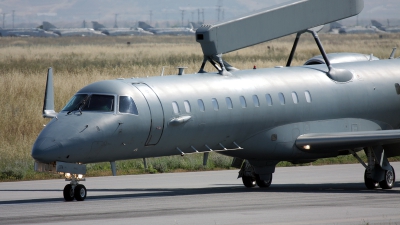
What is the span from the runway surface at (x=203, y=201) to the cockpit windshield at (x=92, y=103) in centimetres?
214

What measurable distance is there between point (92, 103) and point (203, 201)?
3419mm

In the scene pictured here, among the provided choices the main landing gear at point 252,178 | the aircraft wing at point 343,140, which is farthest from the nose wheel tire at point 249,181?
the aircraft wing at point 343,140

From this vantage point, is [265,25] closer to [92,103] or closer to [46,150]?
[92,103]

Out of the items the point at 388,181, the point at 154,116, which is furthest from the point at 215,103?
the point at 388,181

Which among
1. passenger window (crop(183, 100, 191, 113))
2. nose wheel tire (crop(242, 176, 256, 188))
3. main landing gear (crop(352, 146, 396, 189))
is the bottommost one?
nose wheel tire (crop(242, 176, 256, 188))

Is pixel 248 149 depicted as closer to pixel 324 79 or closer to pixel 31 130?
pixel 324 79

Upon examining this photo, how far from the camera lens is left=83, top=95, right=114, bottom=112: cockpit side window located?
1967 centimetres

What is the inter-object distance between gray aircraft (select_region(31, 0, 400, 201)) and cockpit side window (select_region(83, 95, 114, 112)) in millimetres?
23

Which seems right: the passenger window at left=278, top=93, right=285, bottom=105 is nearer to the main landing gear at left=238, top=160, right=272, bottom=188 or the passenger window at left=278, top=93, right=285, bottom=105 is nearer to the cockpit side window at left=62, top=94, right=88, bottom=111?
the main landing gear at left=238, top=160, right=272, bottom=188

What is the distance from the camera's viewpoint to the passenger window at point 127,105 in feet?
65.0

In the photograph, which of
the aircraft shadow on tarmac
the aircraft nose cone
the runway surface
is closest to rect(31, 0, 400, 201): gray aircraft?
the aircraft nose cone

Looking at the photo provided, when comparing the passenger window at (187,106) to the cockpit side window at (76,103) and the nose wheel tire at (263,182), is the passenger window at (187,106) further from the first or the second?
the nose wheel tire at (263,182)

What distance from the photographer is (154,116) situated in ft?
66.1

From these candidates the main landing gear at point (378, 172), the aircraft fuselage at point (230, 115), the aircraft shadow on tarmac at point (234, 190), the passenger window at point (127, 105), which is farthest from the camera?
the main landing gear at point (378, 172)
